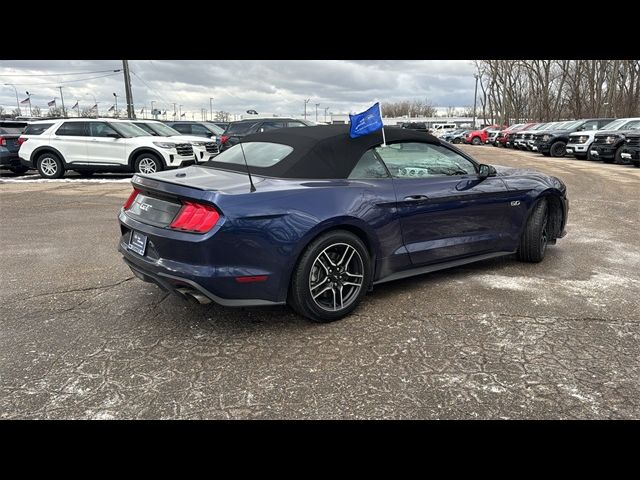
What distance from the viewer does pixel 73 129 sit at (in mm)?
12727

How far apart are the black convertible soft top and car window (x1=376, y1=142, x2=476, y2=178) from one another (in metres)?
0.08

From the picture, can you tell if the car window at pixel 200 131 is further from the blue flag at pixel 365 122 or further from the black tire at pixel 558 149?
the black tire at pixel 558 149

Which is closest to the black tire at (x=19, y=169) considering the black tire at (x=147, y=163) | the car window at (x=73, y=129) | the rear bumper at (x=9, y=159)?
the rear bumper at (x=9, y=159)

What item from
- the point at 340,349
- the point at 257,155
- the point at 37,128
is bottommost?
the point at 340,349

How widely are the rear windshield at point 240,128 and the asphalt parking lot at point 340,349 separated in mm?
12299

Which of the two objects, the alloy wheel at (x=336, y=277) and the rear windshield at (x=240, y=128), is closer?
the alloy wheel at (x=336, y=277)

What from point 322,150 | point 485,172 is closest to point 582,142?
point 485,172

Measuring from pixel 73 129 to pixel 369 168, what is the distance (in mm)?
11480

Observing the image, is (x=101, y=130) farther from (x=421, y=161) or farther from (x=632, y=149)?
(x=632, y=149)

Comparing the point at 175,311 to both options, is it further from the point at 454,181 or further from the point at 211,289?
the point at 454,181

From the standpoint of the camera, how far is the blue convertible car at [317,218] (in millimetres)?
3195

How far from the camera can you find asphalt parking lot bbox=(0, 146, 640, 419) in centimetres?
260

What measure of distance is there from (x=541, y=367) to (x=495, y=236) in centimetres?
196
